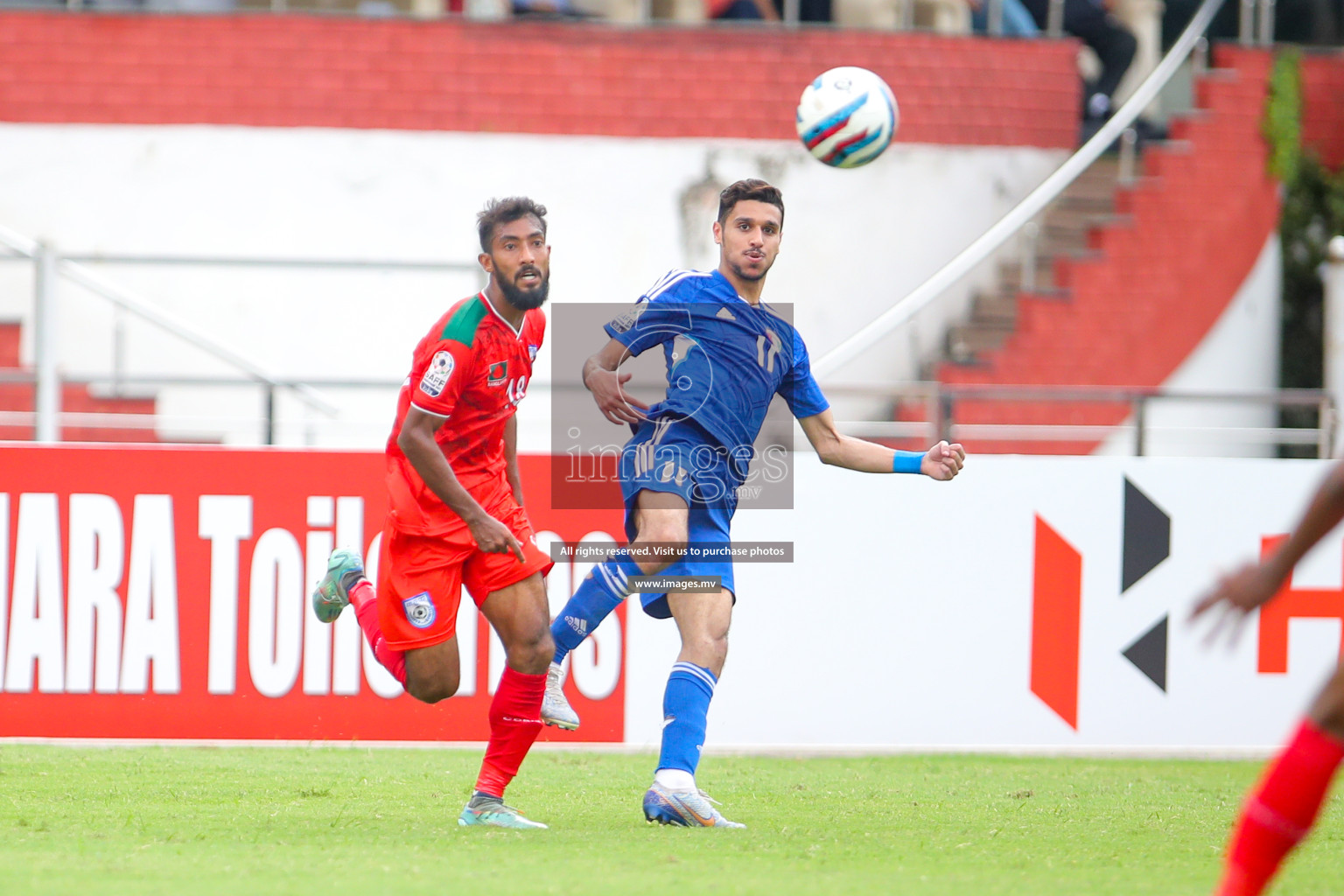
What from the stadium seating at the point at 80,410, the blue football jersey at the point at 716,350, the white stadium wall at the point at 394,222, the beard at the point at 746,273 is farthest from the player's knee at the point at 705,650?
the white stadium wall at the point at 394,222

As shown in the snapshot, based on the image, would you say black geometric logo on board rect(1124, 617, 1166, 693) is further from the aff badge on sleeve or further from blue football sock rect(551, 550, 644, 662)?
the aff badge on sleeve

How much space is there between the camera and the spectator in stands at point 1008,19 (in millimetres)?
15367

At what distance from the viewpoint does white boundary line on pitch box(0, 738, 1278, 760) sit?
28.4 ft

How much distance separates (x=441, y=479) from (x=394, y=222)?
8.74 metres

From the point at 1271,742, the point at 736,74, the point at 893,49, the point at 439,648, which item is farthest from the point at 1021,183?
the point at 439,648

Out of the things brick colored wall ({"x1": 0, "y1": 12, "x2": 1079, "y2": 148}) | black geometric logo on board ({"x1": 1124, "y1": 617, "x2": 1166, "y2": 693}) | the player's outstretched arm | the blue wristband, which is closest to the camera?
the player's outstretched arm

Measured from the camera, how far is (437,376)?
594 cm

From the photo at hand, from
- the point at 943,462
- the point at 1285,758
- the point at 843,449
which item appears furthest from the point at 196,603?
the point at 1285,758

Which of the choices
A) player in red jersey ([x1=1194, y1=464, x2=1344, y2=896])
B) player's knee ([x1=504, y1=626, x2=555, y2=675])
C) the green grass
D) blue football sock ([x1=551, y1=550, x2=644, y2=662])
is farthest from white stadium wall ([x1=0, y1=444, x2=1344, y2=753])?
→ player in red jersey ([x1=1194, y1=464, x2=1344, y2=896])

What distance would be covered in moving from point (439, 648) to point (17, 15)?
1000 cm

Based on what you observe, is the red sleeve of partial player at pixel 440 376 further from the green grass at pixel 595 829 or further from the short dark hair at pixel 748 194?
the green grass at pixel 595 829

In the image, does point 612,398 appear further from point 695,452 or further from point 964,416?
point 964,416

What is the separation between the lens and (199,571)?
870cm

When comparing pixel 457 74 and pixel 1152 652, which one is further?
pixel 457 74
